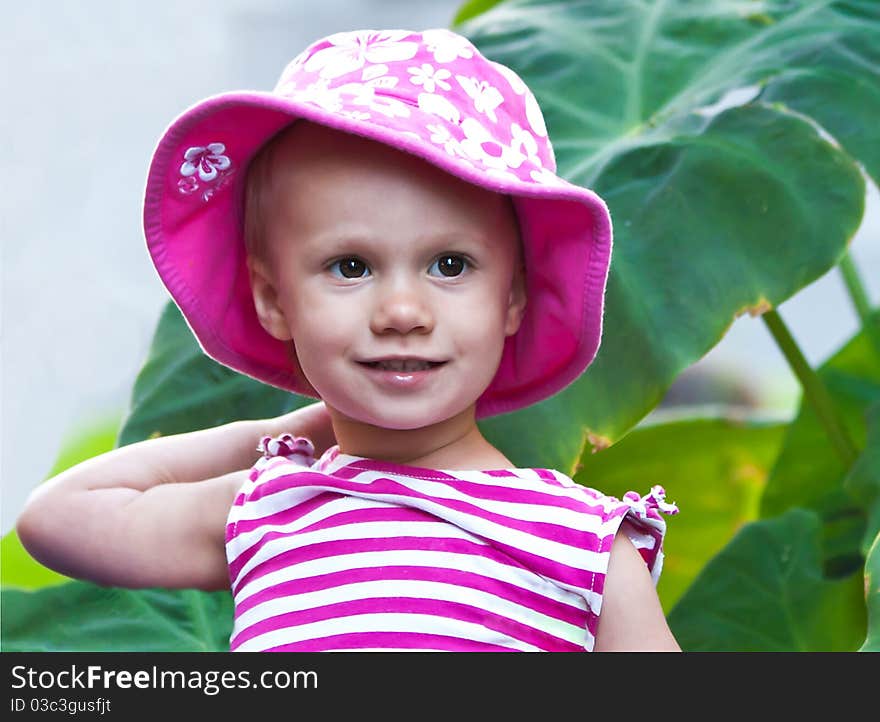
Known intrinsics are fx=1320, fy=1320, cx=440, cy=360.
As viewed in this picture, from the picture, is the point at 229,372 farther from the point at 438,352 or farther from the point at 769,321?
the point at 769,321

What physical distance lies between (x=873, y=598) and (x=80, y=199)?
126 cm

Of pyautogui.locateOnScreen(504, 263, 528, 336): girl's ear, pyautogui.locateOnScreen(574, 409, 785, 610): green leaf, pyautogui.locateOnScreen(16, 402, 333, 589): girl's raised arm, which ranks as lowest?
pyautogui.locateOnScreen(574, 409, 785, 610): green leaf

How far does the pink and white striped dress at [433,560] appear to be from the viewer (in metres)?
0.80

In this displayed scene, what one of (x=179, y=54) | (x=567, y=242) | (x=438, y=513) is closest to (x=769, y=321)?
(x=567, y=242)

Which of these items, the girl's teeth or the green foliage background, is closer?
the girl's teeth

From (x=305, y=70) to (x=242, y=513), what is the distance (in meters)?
0.29

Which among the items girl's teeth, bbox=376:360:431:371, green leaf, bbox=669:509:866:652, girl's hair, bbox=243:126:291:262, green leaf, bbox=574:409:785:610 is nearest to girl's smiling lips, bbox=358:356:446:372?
girl's teeth, bbox=376:360:431:371

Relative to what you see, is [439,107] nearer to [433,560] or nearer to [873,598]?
[433,560]

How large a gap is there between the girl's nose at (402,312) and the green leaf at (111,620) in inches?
20.3

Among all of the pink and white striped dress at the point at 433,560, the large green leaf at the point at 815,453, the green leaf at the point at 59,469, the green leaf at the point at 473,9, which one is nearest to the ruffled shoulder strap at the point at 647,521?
the pink and white striped dress at the point at 433,560

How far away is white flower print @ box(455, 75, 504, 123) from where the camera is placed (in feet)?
2.74

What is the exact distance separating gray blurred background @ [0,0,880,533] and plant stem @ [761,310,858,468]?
0.22ft

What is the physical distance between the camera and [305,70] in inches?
33.7

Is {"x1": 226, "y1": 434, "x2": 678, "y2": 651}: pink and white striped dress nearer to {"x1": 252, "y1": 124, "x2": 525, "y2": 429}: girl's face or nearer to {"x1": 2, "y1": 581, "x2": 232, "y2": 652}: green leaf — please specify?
{"x1": 252, "y1": 124, "x2": 525, "y2": 429}: girl's face
